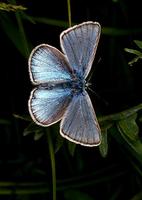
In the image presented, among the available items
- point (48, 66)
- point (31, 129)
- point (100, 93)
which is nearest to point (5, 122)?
point (100, 93)

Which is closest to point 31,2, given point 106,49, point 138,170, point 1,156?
point 106,49

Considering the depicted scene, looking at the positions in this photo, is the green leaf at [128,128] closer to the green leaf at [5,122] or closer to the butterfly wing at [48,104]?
the butterfly wing at [48,104]

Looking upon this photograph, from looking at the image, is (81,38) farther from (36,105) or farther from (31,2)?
(31,2)

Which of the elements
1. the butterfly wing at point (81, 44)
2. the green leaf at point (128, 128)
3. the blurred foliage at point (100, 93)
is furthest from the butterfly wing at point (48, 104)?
the blurred foliage at point (100, 93)

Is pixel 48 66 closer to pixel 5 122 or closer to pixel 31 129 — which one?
pixel 31 129

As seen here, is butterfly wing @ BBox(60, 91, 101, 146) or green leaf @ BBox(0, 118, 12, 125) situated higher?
butterfly wing @ BBox(60, 91, 101, 146)

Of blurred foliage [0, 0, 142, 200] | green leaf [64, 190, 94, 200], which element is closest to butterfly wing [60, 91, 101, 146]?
blurred foliage [0, 0, 142, 200]

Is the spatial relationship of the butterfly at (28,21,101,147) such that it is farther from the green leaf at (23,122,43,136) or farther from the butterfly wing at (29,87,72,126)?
the green leaf at (23,122,43,136)
